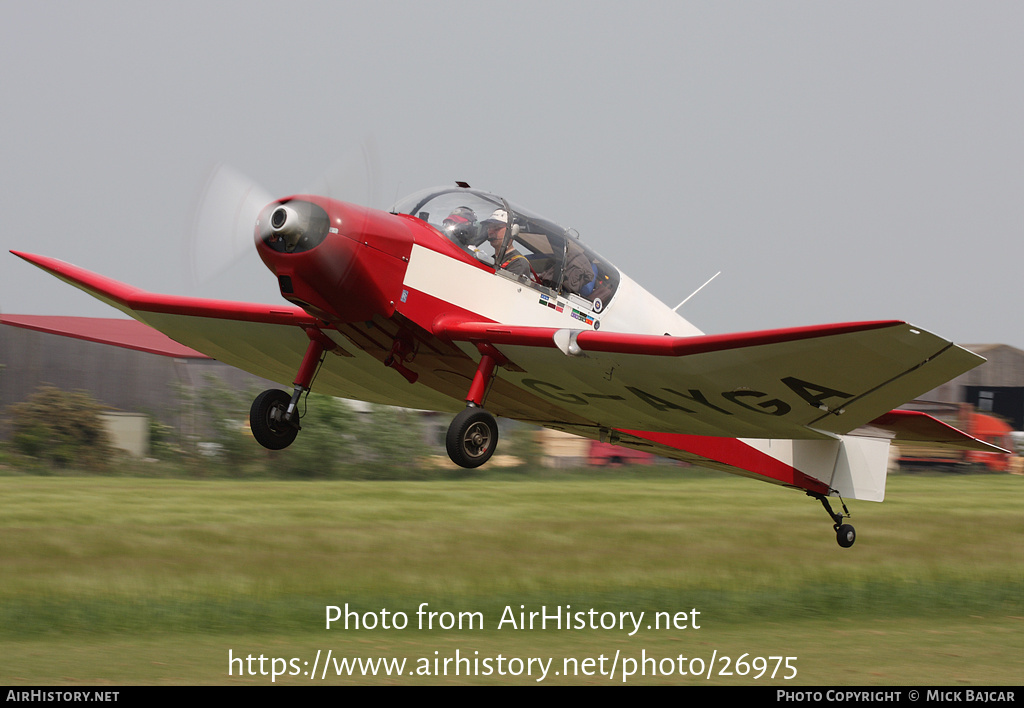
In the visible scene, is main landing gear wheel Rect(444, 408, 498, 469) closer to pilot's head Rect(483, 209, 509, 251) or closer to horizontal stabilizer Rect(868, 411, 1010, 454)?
pilot's head Rect(483, 209, 509, 251)

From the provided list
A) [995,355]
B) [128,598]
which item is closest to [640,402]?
[128,598]

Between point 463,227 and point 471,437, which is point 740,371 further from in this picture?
point 463,227

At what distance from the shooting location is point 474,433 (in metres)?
8.30

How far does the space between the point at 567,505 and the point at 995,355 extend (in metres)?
32.9

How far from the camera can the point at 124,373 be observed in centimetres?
3116

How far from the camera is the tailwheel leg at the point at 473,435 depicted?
8133mm

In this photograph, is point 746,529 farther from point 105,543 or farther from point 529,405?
point 105,543

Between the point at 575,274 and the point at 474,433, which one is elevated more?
the point at 575,274

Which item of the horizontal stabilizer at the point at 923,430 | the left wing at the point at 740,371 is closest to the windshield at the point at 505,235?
the left wing at the point at 740,371

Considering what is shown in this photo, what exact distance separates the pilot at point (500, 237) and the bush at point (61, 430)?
1814 cm

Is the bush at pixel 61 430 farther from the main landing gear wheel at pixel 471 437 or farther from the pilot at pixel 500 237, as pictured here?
the main landing gear wheel at pixel 471 437

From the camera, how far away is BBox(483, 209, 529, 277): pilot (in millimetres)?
9039

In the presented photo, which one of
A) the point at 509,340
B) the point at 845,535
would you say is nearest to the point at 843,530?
the point at 845,535

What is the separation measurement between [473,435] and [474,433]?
0.02 meters
